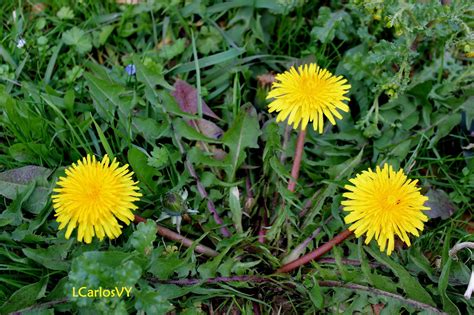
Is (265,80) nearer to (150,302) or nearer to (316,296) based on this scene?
(316,296)

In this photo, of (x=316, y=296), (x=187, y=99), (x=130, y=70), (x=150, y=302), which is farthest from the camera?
(x=130, y=70)

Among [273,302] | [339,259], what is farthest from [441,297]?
[273,302]

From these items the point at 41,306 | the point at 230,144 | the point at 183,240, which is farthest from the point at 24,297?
the point at 230,144

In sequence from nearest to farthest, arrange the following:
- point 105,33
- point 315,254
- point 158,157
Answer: point 315,254 < point 158,157 < point 105,33

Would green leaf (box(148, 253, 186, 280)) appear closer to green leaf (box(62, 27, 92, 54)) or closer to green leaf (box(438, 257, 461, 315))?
green leaf (box(438, 257, 461, 315))

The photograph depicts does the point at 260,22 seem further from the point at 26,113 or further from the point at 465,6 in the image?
the point at 26,113

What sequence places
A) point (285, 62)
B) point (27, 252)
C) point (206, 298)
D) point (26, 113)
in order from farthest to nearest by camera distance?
point (285, 62) → point (26, 113) → point (206, 298) → point (27, 252)
